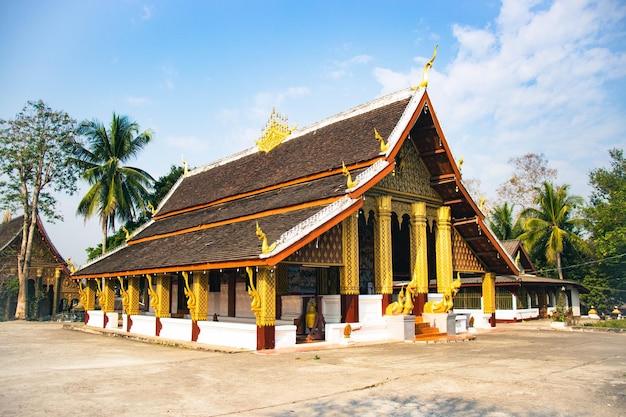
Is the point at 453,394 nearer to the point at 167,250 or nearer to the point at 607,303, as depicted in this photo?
the point at 167,250

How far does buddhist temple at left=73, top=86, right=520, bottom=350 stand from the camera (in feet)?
41.9

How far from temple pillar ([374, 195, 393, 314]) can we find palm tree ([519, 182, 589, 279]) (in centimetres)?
1846

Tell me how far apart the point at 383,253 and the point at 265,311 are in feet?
14.9

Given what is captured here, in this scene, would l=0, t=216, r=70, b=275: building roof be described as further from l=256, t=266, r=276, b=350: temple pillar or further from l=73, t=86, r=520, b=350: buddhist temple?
l=256, t=266, r=276, b=350: temple pillar

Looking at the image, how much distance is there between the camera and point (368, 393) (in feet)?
22.1

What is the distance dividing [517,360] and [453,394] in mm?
3827

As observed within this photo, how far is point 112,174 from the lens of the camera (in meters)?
27.9

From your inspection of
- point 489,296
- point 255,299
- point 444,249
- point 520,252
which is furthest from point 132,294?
point 520,252

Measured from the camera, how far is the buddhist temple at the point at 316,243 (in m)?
12.8

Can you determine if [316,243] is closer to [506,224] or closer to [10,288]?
[10,288]

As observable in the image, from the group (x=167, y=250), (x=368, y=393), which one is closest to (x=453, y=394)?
(x=368, y=393)

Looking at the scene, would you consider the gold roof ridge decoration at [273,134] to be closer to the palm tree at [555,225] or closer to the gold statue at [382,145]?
the gold statue at [382,145]

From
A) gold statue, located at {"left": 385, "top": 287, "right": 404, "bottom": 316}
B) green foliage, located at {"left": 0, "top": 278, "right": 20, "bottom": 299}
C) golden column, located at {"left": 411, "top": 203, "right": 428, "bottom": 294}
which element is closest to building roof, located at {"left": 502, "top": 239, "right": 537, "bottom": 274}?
golden column, located at {"left": 411, "top": 203, "right": 428, "bottom": 294}

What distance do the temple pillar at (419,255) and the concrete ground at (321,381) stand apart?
359 cm
